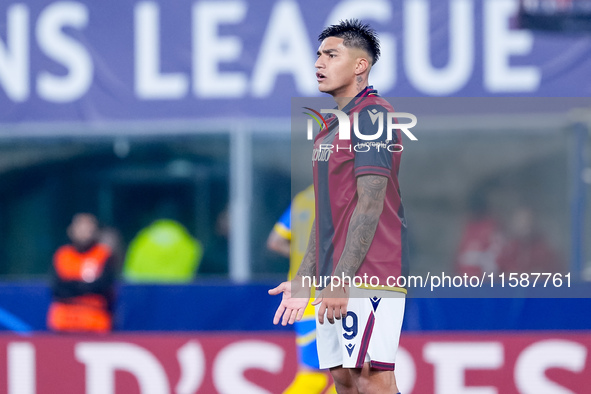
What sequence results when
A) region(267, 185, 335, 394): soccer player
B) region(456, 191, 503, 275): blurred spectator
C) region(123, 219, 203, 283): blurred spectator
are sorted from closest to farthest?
region(267, 185, 335, 394): soccer player < region(123, 219, 203, 283): blurred spectator < region(456, 191, 503, 275): blurred spectator

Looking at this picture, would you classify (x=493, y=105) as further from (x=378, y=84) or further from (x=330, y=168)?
(x=330, y=168)

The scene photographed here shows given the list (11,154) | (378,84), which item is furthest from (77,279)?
(11,154)

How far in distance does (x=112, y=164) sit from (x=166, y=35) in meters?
3.07

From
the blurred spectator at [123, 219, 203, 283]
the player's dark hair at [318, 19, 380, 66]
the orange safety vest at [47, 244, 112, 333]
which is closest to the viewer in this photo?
the player's dark hair at [318, 19, 380, 66]

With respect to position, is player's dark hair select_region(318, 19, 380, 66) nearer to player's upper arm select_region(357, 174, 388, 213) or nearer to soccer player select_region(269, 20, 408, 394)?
soccer player select_region(269, 20, 408, 394)

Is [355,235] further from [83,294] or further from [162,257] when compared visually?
[162,257]

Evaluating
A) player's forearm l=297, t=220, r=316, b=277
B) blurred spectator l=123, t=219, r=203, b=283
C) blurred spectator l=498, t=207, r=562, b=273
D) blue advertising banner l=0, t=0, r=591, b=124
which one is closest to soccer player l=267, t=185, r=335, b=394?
player's forearm l=297, t=220, r=316, b=277

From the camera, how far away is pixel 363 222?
2943 mm

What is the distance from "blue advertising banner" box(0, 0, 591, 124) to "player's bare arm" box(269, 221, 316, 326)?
15.9ft

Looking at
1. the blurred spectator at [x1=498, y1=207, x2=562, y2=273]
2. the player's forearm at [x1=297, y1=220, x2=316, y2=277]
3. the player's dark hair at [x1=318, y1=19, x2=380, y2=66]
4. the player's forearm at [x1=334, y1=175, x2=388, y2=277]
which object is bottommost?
the blurred spectator at [x1=498, y1=207, x2=562, y2=273]

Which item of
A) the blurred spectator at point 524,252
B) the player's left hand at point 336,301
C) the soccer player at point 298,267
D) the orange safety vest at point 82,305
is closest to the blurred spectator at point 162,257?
the orange safety vest at point 82,305

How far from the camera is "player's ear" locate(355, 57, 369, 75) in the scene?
3150mm

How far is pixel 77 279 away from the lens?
6594mm

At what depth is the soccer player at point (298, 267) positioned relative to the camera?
4262 mm
